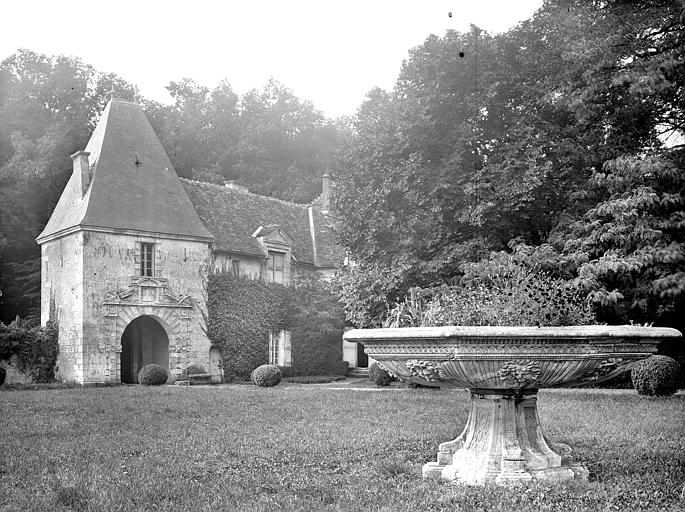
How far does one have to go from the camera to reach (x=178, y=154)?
43.2 meters

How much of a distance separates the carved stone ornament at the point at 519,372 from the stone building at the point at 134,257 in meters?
22.3

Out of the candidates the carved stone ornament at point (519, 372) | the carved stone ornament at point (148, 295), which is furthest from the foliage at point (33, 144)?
the carved stone ornament at point (519, 372)

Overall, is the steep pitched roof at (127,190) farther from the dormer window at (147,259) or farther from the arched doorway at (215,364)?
the arched doorway at (215,364)

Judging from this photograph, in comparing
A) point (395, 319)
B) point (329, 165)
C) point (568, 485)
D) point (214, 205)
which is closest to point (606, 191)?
point (395, 319)

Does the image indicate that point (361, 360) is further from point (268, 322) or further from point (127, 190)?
point (127, 190)

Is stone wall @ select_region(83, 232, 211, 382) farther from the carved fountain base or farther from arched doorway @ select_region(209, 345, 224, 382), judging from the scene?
the carved fountain base

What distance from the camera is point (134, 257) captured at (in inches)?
1087

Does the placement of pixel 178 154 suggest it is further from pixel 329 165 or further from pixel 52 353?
pixel 52 353

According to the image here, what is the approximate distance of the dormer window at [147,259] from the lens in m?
28.0

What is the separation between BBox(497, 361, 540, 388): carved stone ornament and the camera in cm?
664

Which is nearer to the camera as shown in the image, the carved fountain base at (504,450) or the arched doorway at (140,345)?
the carved fountain base at (504,450)

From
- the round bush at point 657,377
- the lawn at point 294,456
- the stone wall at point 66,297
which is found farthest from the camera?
the stone wall at point 66,297

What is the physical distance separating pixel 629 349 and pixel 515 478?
1551 mm

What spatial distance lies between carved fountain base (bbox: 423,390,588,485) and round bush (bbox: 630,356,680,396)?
38.2 ft
